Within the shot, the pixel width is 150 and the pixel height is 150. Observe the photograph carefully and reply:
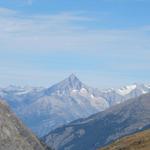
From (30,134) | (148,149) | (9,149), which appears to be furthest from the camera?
(148,149)

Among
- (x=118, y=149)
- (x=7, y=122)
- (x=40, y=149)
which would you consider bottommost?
(x=118, y=149)

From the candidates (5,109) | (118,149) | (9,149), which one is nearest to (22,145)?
(9,149)

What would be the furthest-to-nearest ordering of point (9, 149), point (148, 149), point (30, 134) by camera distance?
1. point (148, 149)
2. point (30, 134)
3. point (9, 149)

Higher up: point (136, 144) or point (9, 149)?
point (9, 149)

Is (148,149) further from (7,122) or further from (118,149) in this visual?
(7,122)

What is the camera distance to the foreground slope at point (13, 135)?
88.5 m

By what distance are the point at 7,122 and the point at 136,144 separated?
4989cm

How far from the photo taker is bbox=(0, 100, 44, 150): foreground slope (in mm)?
88500

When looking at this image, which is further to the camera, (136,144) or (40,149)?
(136,144)

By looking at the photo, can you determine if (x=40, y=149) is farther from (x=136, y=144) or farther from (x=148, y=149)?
(x=136, y=144)

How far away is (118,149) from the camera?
437 ft

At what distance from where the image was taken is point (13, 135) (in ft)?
297

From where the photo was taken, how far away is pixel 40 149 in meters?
93.1

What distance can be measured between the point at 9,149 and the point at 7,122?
6.32m
